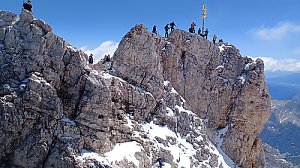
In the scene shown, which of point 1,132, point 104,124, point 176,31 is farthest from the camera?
point 176,31

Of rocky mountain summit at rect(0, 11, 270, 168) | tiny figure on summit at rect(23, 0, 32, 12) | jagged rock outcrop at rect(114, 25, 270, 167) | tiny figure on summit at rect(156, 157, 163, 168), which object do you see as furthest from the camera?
jagged rock outcrop at rect(114, 25, 270, 167)

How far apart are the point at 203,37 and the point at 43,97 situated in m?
42.7

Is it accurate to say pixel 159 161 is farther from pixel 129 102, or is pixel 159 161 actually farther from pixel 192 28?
pixel 192 28

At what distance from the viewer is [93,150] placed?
156 feet

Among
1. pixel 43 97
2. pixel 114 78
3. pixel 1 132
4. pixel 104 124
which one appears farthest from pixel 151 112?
pixel 1 132

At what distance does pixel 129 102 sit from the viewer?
58281 mm

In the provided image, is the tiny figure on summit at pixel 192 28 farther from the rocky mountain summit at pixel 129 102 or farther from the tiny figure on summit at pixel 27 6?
the tiny figure on summit at pixel 27 6

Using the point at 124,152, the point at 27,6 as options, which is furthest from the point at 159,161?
the point at 27,6

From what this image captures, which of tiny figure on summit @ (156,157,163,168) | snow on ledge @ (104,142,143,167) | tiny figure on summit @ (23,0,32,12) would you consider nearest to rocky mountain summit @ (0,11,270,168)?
snow on ledge @ (104,142,143,167)

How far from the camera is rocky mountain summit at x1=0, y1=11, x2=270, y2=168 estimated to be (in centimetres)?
4500

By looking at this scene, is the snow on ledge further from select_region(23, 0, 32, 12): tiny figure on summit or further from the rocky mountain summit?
select_region(23, 0, 32, 12): tiny figure on summit

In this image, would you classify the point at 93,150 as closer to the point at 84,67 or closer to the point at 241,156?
the point at 84,67

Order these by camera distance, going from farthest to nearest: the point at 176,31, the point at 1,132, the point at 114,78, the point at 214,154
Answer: the point at 176,31 → the point at 214,154 → the point at 114,78 → the point at 1,132

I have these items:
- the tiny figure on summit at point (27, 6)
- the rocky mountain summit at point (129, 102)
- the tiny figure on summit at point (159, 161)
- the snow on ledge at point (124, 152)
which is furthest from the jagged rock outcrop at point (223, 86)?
the tiny figure on summit at point (27, 6)
